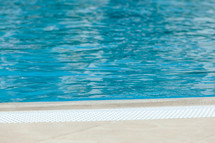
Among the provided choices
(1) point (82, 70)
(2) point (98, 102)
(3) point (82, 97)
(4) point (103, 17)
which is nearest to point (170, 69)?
(1) point (82, 70)

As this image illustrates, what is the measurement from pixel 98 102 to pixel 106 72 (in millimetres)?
1980

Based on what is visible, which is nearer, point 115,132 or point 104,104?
point 115,132

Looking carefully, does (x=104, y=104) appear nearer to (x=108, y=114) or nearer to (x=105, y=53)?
(x=108, y=114)

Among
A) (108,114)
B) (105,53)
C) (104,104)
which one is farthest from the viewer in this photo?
(105,53)

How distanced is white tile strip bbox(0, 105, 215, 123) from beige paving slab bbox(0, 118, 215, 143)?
123mm

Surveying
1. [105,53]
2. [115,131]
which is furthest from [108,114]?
[105,53]

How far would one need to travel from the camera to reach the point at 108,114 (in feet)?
12.9

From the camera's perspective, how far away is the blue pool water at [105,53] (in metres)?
5.63

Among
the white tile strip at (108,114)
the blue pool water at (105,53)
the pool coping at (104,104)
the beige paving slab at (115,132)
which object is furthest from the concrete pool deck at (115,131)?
the blue pool water at (105,53)

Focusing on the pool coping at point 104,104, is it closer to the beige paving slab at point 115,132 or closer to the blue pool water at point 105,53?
the beige paving slab at point 115,132

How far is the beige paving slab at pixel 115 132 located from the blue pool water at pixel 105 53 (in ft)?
5.49

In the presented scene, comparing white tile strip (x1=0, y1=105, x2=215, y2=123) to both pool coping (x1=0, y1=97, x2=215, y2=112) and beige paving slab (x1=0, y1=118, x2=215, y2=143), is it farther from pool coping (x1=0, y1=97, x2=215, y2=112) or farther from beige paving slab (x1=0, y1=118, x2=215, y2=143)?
pool coping (x1=0, y1=97, x2=215, y2=112)

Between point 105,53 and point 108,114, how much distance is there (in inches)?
151

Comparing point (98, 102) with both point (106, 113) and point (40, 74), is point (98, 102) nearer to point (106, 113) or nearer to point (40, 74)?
point (106, 113)
